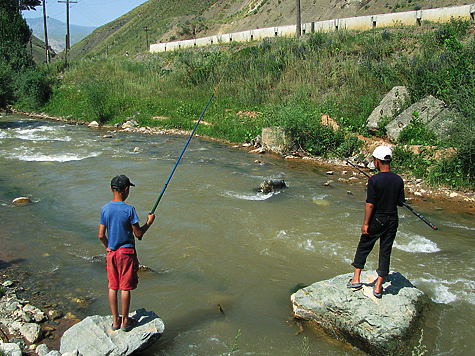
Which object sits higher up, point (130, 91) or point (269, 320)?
point (130, 91)

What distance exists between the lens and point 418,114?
1126 centimetres

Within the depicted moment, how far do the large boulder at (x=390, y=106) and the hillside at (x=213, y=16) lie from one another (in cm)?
2755

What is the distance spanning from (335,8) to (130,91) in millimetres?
32122

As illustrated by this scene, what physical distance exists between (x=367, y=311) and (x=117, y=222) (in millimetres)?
2719

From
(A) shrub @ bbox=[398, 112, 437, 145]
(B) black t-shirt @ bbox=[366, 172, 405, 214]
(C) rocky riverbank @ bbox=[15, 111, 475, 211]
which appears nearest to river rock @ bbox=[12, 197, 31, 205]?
(C) rocky riverbank @ bbox=[15, 111, 475, 211]

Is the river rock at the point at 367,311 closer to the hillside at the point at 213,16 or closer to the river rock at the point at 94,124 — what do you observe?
the river rock at the point at 94,124

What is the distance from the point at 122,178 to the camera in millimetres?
3514

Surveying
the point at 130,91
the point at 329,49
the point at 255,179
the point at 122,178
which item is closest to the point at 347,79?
the point at 329,49

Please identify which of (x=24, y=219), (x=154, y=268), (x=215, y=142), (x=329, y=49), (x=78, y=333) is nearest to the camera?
(x=78, y=333)

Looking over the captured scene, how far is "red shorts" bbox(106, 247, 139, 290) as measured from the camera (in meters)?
3.45

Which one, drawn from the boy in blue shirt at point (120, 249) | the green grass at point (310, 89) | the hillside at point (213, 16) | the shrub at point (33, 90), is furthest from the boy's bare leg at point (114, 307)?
the hillside at point (213, 16)

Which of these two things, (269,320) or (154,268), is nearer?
(269,320)

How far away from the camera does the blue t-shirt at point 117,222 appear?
3.46 metres

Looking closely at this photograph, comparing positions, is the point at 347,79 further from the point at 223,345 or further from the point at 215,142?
the point at 223,345
